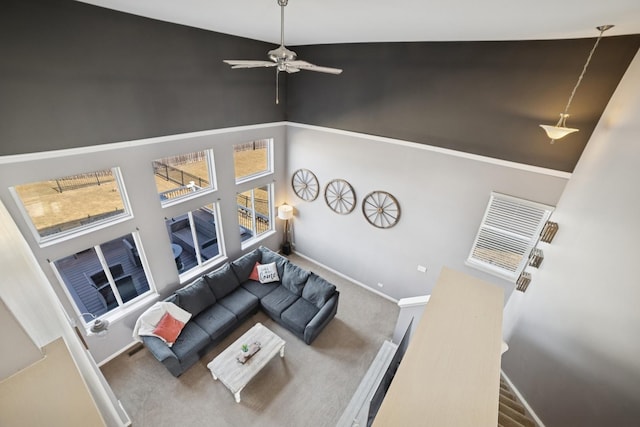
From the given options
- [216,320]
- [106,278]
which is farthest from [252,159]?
[106,278]

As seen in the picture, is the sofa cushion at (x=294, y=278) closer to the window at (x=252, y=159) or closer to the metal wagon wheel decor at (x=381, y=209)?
the metal wagon wheel decor at (x=381, y=209)

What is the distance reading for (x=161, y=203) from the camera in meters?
4.60

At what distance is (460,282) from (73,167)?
15.9 ft

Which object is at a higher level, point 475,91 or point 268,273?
point 475,91

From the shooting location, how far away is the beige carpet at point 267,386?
153 inches

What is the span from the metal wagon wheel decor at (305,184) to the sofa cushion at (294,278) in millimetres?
1798

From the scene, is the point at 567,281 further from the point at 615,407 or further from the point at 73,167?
the point at 73,167

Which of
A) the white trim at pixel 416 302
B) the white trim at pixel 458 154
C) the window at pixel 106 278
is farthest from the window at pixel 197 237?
the white trim at pixel 416 302

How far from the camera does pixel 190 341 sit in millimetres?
4516

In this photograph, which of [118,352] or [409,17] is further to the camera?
[118,352]

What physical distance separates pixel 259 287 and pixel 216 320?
44.0 inches

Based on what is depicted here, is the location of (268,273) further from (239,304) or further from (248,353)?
(248,353)

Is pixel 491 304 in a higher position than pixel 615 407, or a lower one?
higher

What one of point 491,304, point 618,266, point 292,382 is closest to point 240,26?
point 491,304
